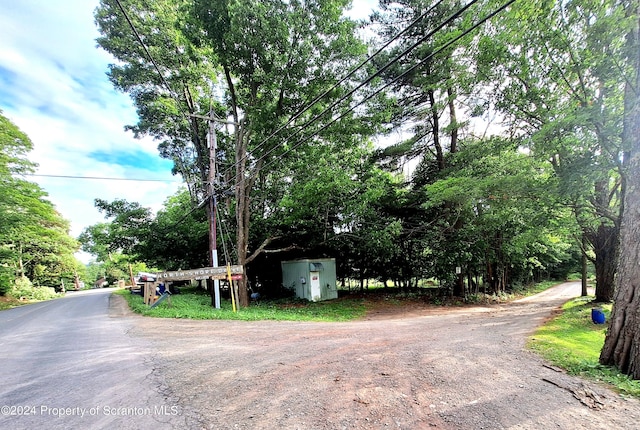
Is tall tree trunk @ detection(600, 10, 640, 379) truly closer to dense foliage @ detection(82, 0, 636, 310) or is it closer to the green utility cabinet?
dense foliage @ detection(82, 0, 636, 310)

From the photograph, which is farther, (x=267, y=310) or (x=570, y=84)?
(x=267, y=310)

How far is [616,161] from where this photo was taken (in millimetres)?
7363

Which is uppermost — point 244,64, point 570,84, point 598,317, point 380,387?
point 244,64

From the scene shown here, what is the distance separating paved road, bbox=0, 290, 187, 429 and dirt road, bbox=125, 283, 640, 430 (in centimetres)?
24

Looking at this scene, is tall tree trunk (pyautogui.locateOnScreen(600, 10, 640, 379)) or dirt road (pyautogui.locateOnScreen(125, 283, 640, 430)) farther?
tall tree trunk (pyautogui.locateOnScreen(600, 10, 640, 379))

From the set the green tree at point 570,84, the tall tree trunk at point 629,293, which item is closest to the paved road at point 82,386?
the tall tree trunk at point 629,293

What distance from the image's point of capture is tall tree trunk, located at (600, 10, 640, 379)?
3.70 m

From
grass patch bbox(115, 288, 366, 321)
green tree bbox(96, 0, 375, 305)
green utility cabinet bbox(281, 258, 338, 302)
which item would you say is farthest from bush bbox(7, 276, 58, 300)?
green utility cabinet bbox(281, 258, 338, 302)

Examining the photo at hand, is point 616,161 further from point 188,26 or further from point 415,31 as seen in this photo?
point 188,26

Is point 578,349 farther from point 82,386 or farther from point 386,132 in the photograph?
point 386,132

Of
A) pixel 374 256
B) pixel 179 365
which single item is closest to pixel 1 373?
pixel 179 365

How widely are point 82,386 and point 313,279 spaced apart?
11.3 metres

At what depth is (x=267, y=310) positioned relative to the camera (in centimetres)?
1113

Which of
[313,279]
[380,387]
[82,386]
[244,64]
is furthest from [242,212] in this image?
[380,387]
